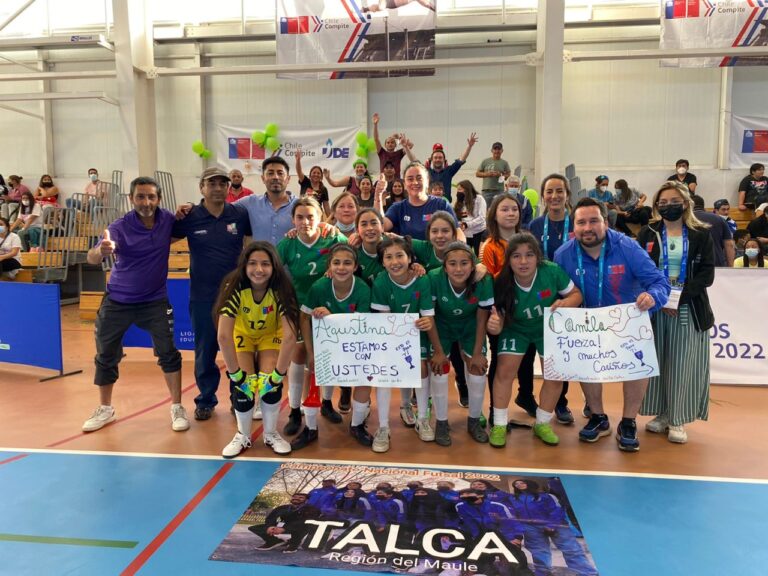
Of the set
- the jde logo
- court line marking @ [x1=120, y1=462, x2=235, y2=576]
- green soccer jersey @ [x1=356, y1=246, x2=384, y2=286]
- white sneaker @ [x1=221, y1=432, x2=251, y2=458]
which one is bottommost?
court line marking @ [x1=120, y1=462, x2=235, y2=576]

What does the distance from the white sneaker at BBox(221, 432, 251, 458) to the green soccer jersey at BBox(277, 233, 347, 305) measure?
1.05 meters

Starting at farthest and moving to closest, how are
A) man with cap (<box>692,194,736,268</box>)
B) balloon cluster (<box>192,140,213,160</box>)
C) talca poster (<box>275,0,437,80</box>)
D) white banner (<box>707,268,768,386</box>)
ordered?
1. balloon cluster (<box>192,140,213,160</box>)
2. talca poster (<box>275,0,437,80</box>)
3. man with cap (<box>692,194,736,268</box>)
4. white banner (<box>707,268,768,386</box>)

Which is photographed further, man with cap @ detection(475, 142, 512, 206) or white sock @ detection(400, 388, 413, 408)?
man with cap @ detection(475, 142, 512, 206)

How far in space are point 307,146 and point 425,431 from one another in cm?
1053

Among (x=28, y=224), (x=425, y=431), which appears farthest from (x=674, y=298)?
(x=28, y=224)

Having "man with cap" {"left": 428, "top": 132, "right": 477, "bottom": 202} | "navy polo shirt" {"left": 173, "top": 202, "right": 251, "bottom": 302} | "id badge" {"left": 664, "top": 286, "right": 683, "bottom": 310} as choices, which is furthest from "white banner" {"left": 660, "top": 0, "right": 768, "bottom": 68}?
"navy polo shirt" {"left": 173, "top": 202, "right": 251, "bottom": 302}

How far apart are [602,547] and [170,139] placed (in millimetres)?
13983

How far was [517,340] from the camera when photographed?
3.57 m

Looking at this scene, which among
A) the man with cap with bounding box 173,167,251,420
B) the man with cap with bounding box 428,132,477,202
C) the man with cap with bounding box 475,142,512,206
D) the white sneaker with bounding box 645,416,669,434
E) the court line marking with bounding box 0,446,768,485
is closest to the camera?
the court line marking with bounding box 0,446,768,485

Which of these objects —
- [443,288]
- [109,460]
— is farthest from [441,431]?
[109,460]

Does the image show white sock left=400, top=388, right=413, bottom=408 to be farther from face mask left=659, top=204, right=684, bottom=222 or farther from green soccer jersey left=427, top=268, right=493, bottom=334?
face mask left=659, top=204, right=684, bottom=222

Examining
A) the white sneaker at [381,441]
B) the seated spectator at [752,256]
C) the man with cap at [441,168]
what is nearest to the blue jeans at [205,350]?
the white sneaker at [381,441]

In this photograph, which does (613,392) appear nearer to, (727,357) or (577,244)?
(727,357)

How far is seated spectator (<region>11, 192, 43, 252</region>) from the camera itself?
10766 mm
